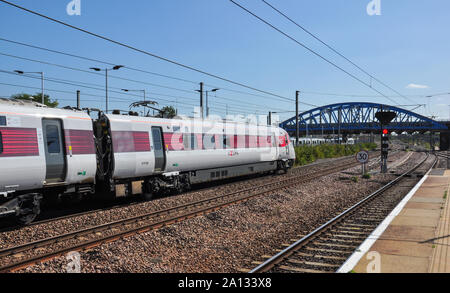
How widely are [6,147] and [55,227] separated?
2.78 meters

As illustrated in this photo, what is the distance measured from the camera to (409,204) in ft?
48.3

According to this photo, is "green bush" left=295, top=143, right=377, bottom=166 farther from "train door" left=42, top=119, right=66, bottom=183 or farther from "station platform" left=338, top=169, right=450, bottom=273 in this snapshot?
"train door" left=42, top=119, right=66, bottom=183

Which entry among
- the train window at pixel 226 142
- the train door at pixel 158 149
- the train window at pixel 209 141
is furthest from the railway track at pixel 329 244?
the train window at pixel 226 142

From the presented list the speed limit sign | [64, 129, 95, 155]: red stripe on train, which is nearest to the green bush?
the speed limit sign

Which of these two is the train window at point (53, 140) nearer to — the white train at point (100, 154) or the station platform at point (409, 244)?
the white train at point (100, 154)

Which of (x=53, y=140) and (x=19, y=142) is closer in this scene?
(x=19, y=142)

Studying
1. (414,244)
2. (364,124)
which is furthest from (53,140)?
(364,124)

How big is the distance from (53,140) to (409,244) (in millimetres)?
10815

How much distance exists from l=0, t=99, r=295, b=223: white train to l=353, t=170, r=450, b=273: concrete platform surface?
31.2 feet

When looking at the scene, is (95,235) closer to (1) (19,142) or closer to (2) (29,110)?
(1) (19,142)

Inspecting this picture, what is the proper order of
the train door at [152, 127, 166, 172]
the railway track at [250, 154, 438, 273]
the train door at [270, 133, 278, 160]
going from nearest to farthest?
the railway track at [250, 154, 438, 273]
the train door at [152, 127, 166, 172]
the train door at [270, 133, 278, 160]

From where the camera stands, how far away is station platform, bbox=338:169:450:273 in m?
7.37

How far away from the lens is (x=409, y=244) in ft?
29.5
